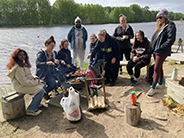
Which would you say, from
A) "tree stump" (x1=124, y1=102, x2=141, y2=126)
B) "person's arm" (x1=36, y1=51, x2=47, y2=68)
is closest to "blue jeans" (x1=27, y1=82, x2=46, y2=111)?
"person's arm" (x1=36, y1=51, x2=47, y2=68)

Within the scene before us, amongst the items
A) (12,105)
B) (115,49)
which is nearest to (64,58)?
(115,49)

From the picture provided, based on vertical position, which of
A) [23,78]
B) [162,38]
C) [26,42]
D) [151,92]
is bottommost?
[151,92]

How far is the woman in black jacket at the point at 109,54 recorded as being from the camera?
16.1ft

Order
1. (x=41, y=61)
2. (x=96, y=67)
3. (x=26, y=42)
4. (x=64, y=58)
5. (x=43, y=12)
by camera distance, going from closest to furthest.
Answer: (x=41, y=61) < (x=64, y=58) < (x=96, y=67) < (x=26, y=42) < (x=43, y=12)

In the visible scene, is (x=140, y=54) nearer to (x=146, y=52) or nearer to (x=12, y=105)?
(x=146, y=52)

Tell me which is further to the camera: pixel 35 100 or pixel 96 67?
pixel 96 67

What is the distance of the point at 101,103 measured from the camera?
12.4 feet

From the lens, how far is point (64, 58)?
16.2 ft

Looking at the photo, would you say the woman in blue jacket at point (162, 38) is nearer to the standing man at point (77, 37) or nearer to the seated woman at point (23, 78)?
the seated woman at point (23, 78)

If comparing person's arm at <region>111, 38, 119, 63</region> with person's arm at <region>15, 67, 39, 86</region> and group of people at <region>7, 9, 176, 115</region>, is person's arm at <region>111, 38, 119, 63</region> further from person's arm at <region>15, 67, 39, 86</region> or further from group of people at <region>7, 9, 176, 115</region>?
person's arm at <region>15, 67, 39, 86</region>

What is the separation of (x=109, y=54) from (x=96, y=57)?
20.9 inches

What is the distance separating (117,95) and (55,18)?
44.2 meters

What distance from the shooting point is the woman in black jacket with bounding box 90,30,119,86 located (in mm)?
4910

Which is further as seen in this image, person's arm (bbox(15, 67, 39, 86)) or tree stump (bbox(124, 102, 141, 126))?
person's arm (bbox(15, 67, 39, 86))
